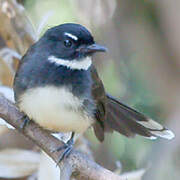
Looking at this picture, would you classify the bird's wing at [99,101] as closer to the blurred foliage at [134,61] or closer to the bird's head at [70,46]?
the bird's head at [70,46]

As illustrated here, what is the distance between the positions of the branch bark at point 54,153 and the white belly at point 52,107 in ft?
0.21

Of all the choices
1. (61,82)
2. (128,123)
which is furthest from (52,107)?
(128,123)

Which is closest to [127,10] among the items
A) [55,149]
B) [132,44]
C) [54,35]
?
[132,44]

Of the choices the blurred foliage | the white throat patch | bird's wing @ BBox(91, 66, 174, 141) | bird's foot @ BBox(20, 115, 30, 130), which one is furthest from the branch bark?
the blurred foliage

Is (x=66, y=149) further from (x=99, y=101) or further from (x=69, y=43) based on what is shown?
(x=69, y=43)

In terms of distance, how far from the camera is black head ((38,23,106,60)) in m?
3.30

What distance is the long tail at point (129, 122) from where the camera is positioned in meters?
4.09

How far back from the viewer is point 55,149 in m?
3.14

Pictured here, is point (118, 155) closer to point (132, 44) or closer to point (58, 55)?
point (132, 44)

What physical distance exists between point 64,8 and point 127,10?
0.56 m

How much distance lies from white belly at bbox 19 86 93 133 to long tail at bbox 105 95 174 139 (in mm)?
779

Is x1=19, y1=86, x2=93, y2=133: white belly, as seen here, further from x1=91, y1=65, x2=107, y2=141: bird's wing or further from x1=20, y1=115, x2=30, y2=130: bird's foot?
x1=91, y1=65, x2=107, y2=141: bird's wing

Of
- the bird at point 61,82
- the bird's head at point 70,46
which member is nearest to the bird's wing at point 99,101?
the bird at point 61,82

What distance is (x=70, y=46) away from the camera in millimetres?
3363
